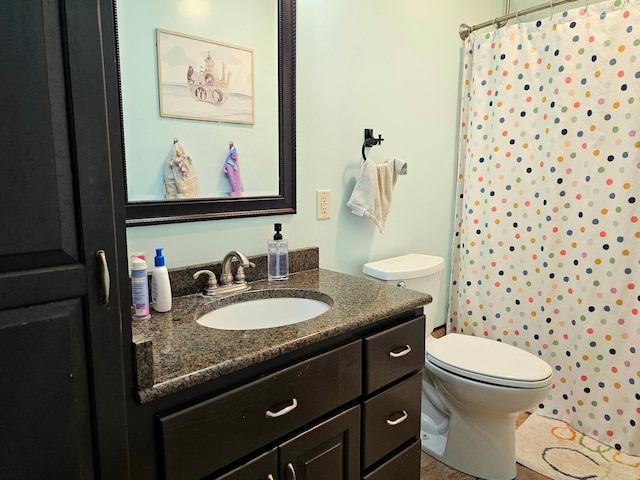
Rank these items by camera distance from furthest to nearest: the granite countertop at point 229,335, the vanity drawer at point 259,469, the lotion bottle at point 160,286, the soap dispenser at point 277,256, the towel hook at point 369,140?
the towel hook at point 369,140 < the soap dispenser at point 277,256 < the lotion bottle at point 160,286 < the vanity drawer at point 259,469 < the granite countertop at point 229,335

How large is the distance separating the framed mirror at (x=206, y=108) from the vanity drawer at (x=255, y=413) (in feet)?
2.00

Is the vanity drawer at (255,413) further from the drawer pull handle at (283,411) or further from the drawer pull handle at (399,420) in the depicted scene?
the drawer pull handle at (399,420)

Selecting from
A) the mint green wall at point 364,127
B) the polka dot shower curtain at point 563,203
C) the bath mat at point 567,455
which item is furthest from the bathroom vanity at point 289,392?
the polka dot shower curtain at point 563,203

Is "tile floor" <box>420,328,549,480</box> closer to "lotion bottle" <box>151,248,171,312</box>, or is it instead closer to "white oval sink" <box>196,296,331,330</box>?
"white oval sink" <box>196,296,331,330</box>

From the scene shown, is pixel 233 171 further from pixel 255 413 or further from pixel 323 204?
pixel 255 413

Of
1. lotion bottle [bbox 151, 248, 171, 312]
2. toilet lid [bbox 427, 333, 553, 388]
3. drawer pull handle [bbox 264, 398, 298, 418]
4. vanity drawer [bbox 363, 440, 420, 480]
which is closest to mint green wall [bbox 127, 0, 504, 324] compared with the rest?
lotion bottle [bbox 151, 248, 171, 312]

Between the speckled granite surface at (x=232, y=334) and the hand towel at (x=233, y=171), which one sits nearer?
the speckled granite surface at (x=232, y=334)

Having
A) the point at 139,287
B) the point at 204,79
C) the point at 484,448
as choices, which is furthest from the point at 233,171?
the point at 484,448

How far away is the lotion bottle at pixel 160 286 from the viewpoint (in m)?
1.15

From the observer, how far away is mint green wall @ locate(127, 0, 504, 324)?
1542 millimetres

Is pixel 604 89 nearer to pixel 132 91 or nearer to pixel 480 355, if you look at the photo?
pixel 480 355

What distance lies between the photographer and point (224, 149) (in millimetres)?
1422

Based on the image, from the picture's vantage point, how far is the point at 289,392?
1.00 m

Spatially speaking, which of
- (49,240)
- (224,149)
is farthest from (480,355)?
(49,240)
